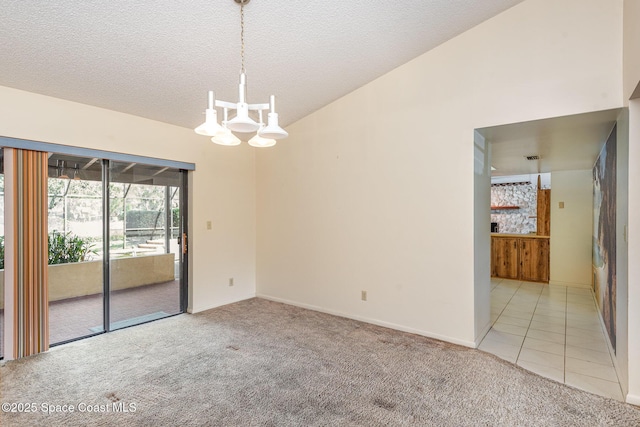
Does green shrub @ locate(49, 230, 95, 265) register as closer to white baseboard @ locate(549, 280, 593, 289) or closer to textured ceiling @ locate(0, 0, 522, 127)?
textured ceiling @ locate(0, 0, 522, 127)

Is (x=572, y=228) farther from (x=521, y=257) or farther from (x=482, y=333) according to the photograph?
(x=482, y=333)

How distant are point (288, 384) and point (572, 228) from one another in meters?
6.04

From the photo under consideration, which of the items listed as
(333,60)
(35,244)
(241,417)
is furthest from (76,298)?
(333,60)

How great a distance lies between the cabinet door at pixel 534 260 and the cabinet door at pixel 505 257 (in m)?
0.12

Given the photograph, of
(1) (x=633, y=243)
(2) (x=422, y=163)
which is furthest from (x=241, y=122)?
(1) (x=633, y=243)

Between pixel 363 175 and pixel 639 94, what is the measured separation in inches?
97.5

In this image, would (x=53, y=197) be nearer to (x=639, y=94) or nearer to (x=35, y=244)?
(x=35, y=244)

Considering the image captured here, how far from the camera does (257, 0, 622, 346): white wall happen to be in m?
2.72

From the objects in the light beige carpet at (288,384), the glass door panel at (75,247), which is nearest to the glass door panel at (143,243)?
the glass door panel at (75,247)

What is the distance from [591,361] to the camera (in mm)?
2910

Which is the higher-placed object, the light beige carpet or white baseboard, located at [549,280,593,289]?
white baseboard, located at [549,280,593,289]

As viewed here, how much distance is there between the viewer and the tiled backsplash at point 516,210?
7.87 m

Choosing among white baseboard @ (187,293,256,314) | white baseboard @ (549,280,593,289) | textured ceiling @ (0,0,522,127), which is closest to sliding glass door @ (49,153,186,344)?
white baseboard @ (187,293,256,314)

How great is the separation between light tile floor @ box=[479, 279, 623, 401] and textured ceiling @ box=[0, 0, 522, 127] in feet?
10.6
